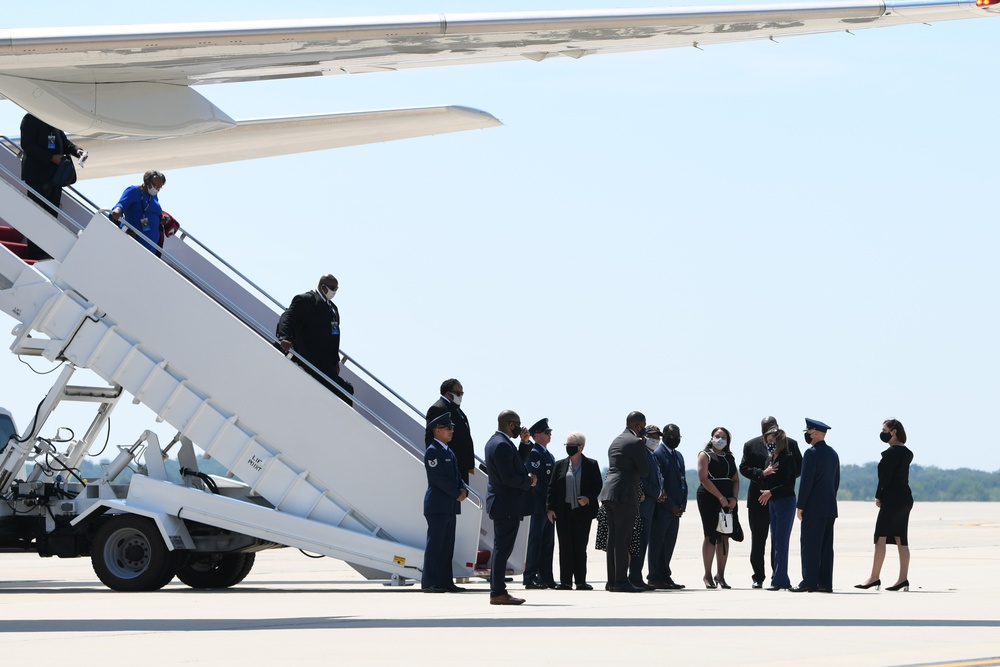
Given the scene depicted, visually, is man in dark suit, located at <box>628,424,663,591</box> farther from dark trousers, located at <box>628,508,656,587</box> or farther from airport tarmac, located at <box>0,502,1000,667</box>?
airport tarmac, located at <box>0,502,1000,667</box>

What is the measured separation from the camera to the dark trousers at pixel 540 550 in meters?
15.0

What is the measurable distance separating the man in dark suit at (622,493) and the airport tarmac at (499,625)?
16.0 inches

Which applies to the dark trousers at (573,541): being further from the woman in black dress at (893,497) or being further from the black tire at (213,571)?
the black tire at (213,571)

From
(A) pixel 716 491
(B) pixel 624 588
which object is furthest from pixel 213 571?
(A) pixel 716 491

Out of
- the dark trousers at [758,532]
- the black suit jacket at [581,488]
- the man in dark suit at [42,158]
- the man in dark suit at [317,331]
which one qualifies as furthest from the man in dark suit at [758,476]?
the man in dark suit at [42,158]

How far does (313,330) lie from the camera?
49.5 feet

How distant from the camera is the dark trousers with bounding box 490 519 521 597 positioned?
12.7 meters

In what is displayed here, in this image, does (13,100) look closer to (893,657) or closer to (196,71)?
(196,71)

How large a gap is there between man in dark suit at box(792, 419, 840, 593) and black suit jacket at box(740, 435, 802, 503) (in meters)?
0.66

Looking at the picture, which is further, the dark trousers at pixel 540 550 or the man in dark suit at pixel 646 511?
the man in dark suit at pixel 646 511

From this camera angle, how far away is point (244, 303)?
1684 cm

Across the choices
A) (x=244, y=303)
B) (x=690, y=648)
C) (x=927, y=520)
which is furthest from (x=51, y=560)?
(x=927, y=520)

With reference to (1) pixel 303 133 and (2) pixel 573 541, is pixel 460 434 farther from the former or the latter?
(1) pixel 303 133

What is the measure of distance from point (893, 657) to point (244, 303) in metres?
9.94
